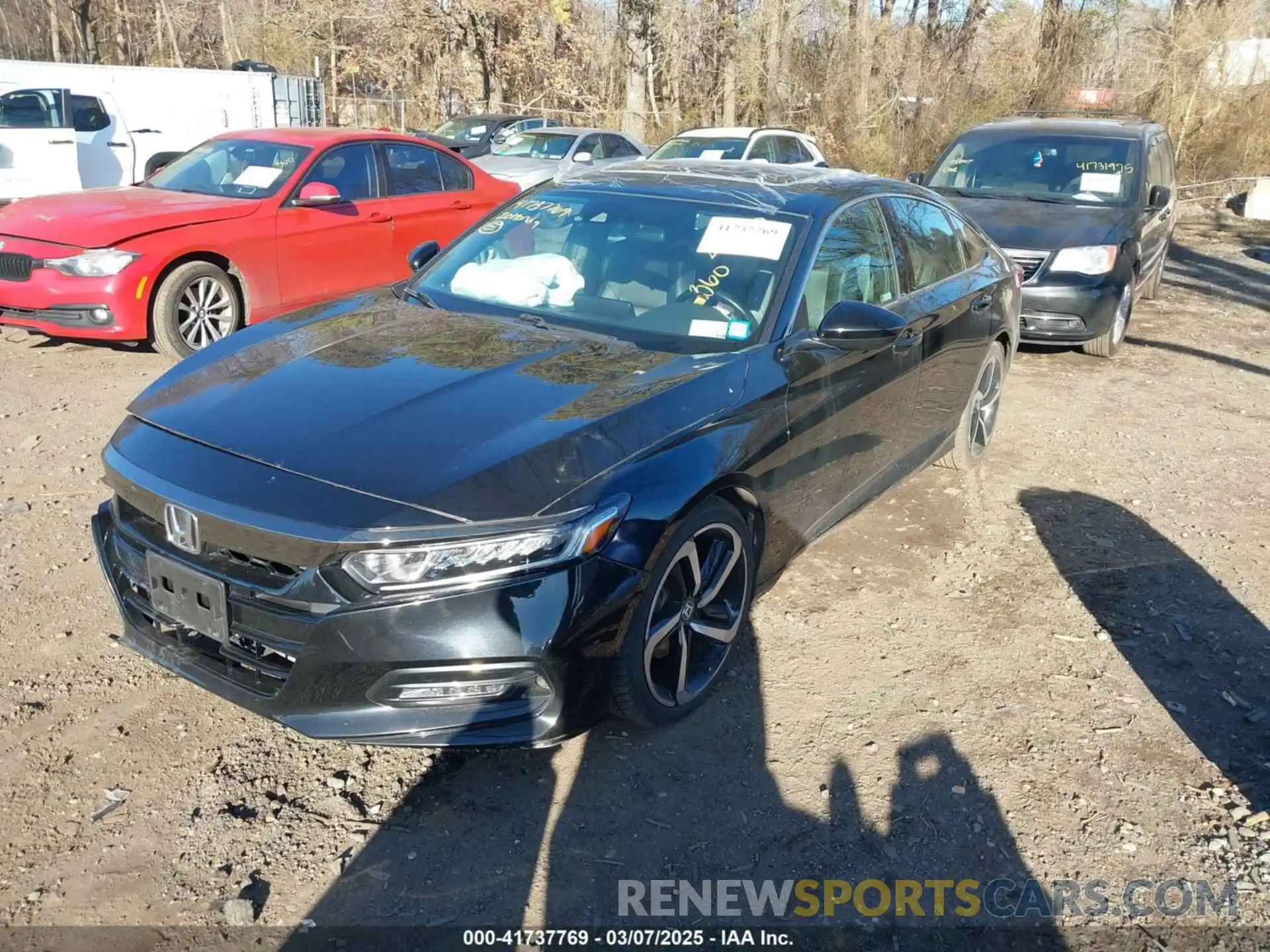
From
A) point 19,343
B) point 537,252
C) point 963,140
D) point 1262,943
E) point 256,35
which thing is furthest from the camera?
point 256,35

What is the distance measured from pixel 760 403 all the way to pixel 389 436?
127 centimetres

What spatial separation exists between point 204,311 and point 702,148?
29.9 feet

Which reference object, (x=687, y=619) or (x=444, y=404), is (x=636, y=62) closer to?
(x=444, y=404)

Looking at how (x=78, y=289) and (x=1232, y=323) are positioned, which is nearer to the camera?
(x=78, y=289)

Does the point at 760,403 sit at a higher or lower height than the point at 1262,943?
higher

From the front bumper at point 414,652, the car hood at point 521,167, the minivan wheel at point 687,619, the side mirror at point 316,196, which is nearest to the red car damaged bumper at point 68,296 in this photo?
the side mirror at point 316,196

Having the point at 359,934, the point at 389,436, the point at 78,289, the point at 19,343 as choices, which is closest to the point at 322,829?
the point at 359,934

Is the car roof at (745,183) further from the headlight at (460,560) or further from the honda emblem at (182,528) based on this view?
the honda emblem at (182,528)

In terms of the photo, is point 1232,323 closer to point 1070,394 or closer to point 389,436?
point 1070,394

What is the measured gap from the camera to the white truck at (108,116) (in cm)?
1218

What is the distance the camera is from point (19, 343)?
7.61 meters

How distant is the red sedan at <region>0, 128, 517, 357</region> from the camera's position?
268 inches

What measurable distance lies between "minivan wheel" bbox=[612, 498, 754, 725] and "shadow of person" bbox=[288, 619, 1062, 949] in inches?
6.7

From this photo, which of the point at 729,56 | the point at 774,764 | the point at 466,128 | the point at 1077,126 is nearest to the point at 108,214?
the point at 774,764
